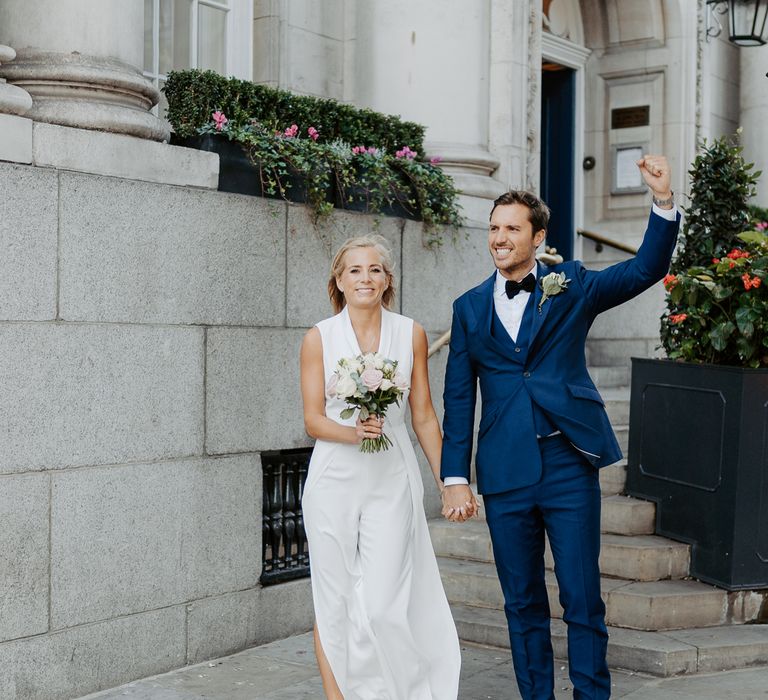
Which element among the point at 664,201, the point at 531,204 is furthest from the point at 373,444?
the point at 664,201

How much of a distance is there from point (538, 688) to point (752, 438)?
237 cm

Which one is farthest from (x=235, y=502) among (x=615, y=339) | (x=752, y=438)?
(x=615, y=339)

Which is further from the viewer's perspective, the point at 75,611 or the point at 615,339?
the point at 615,339

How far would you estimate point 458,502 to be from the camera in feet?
15.6

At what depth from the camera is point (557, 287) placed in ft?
15.4

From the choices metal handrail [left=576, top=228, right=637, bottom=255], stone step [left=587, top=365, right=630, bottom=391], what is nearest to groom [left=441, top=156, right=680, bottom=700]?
stone step [left=587, top=365, right=630, bottom=391]

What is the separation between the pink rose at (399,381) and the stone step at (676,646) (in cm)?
224

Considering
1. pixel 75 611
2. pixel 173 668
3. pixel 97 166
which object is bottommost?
pixel 173 668

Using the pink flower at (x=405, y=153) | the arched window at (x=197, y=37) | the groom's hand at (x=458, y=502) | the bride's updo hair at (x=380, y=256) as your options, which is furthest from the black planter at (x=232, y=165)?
the groom's hand at (x=458, y=502)

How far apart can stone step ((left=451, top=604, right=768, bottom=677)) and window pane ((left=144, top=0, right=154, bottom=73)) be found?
13.5ft

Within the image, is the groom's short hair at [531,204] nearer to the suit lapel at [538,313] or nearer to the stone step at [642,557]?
the suit lapel at [538,313]

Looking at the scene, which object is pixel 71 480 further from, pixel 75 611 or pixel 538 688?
pixel 538 688

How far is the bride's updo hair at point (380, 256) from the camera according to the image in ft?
15.9

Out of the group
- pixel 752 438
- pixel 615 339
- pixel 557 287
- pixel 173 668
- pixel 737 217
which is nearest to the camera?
pixel 557 287
